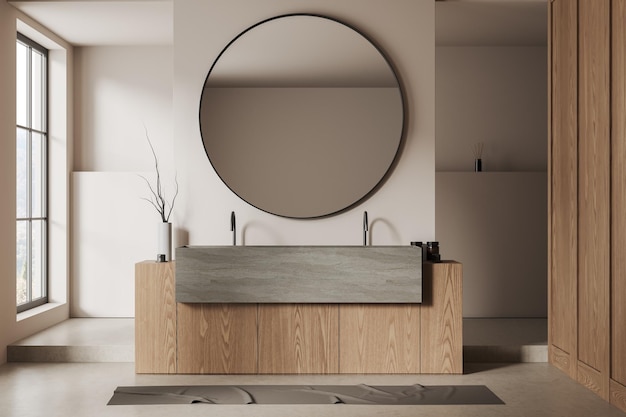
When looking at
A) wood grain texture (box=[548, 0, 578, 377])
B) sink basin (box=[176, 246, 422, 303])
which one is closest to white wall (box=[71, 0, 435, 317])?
sink basin (box=[176, 246, 422, 303])

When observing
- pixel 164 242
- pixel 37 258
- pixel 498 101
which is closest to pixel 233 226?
pixel 164 242

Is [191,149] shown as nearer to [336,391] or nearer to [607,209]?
[336,391]

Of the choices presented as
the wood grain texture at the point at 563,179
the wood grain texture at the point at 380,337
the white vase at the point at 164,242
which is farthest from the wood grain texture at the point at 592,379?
the white vase at the point at 164,242

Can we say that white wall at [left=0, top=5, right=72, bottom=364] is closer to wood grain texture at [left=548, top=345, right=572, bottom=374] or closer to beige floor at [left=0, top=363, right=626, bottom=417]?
beige floor at [left=0, top=363, right=626, bottom=417]

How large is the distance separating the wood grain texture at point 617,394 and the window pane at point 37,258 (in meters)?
4.57

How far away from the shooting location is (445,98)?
6738mm

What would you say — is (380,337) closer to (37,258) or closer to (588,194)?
(588,194)

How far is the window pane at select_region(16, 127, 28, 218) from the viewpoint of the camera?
5.82m

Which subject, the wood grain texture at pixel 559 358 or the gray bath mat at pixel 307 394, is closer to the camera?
the gray bath mat at pixel 307 394

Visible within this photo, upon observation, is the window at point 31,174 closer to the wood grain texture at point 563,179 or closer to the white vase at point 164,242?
the white vase at point 164,242

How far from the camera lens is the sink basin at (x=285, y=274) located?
4723 millimetres

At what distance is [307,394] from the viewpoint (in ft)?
14.0

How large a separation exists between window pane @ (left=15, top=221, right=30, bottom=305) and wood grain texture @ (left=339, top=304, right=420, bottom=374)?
2.78m

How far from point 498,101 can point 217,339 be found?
360 centimetres
